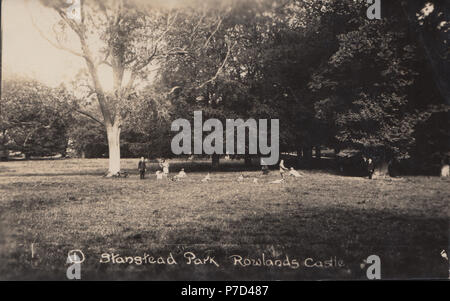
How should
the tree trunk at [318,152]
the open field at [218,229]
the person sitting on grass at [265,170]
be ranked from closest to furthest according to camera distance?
1. the open field at [218,229]
2. the person sitting on grass at [265,170]
3. the tree trunk at [318,152]

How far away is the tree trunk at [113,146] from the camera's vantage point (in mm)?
11914

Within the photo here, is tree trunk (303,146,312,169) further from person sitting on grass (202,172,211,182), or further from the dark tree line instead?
person sitting on grass (202,172,211,182)

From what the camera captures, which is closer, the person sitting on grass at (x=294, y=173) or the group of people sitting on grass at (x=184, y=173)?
the group of people sitting on grass at (x=184, y=173)

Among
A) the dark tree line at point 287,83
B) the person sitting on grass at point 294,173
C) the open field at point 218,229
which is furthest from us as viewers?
the person sitting on grass at point 294,173

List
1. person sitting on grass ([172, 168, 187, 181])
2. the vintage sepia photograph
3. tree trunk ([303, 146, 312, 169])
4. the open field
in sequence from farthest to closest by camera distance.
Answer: tree trunk ([303, 146, 312, 169]), person sitting on grass ([172, 168, 187, 181]), the vintage sepia photograph, the open field

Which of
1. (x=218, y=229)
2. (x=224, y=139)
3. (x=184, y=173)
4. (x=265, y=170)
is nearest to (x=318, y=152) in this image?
(x=265, y=170)

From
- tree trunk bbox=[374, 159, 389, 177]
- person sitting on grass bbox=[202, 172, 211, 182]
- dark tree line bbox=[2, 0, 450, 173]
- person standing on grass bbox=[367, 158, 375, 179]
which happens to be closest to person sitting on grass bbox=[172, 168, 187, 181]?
person sitting on grass bbox=[202, 172, 211, 182]

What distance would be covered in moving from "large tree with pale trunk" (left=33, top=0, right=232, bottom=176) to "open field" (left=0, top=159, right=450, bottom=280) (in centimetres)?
229

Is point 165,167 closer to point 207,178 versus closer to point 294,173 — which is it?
point 207,178

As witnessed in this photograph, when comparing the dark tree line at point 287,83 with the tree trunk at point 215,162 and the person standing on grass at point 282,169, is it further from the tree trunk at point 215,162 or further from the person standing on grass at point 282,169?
the tree trunk at point 215,162

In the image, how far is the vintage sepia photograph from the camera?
7258 mm

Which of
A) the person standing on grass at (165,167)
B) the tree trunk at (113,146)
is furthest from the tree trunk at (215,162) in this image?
the tree trunk at (113,146)

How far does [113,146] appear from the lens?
11.9 m
